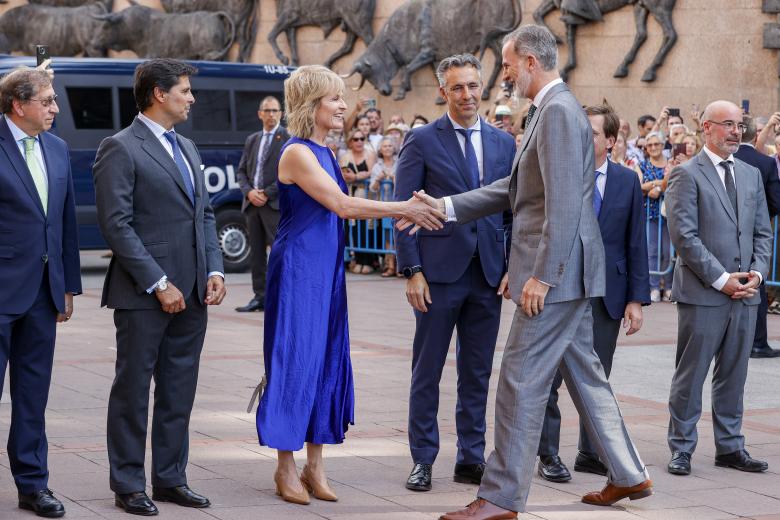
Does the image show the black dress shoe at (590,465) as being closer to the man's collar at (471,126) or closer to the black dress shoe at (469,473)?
the black dress shoe at (469,473)

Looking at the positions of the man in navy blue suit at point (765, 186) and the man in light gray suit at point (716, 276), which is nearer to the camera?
the man in light gray suit at point (716, 276)

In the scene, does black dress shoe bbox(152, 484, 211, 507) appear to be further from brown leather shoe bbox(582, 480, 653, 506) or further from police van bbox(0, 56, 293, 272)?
police van bbox(0, 56, 293, 272)

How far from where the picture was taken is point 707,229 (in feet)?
22.8

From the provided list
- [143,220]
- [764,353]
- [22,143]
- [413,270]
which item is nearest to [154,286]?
[143,220]

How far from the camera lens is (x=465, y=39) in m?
20.7

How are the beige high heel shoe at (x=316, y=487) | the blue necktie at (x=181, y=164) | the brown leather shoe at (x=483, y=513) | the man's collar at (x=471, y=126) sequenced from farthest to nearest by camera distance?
the man's collar at (x=471, y=126), the beige high heel shoe at (x=316, y=487), the blue necktie at (x=181, y=164), the brown leather shoe at (x=483, y=513)

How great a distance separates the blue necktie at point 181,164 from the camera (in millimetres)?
5984

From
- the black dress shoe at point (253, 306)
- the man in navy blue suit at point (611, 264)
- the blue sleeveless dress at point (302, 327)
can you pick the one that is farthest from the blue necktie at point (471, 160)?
the black dress shoe at point (253, 306)

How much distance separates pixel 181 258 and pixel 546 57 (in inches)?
66.9

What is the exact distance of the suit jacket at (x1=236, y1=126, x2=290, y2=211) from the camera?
1342 cm

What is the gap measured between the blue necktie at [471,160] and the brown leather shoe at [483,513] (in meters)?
1.58

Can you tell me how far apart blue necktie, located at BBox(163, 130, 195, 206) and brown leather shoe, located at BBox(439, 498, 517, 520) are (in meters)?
1.69

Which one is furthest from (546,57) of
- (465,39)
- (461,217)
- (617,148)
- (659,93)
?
(465,39)

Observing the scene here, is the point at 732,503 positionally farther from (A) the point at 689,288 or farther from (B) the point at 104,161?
(B) the point at 104,161
